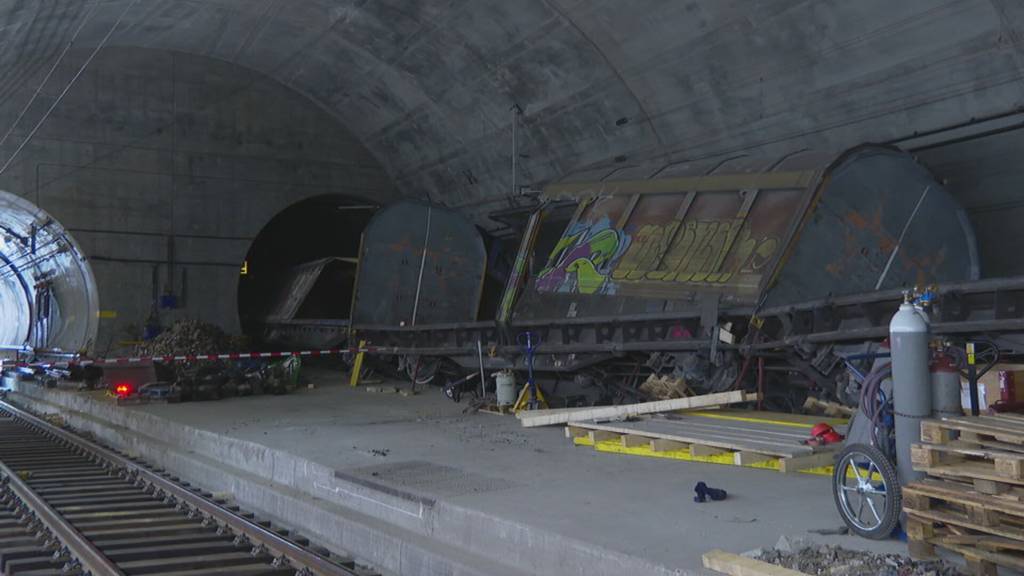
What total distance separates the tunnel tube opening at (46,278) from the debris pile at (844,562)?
750 inches

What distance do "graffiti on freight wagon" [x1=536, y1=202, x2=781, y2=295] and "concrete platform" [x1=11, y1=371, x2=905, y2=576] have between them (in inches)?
83.8

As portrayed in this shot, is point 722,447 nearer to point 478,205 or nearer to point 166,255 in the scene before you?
point 478,205

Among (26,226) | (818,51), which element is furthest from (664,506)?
(26,226)

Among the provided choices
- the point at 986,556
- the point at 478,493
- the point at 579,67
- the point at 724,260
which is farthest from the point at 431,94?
the point at 986,556

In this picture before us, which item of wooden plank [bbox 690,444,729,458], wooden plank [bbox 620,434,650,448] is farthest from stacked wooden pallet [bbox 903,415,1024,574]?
wooden plank [bbox 620,434,650,448]

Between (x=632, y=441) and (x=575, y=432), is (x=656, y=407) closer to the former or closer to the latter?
(x=575, y=432)

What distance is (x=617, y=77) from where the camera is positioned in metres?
14.5

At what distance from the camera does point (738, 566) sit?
12.6 ft

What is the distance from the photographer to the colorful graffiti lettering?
10.9 metres

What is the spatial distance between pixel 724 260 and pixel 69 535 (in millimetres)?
6593

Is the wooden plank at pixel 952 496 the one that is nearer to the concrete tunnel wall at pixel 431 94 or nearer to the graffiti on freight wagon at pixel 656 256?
the graffiti on freight wagon at pixel 656 256

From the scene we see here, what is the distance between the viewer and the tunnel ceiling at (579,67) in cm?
1058

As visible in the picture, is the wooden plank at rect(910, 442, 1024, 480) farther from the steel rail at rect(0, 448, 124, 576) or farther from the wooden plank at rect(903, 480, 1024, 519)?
the steel rail at rect(0, 448, 124, 576)

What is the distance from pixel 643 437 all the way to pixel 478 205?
1374cm
